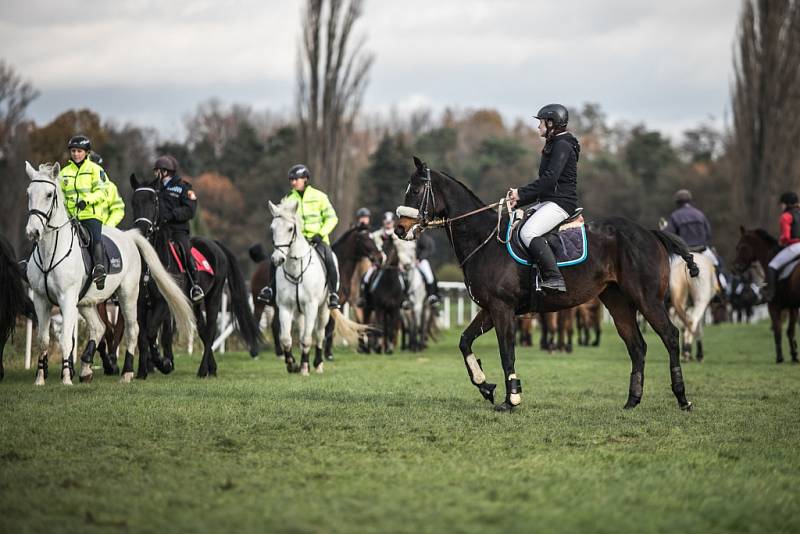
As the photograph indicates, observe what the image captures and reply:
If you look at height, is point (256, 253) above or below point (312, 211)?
below

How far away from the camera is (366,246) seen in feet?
60.0

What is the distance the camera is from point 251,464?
655 cm

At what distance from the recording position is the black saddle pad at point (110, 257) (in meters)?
11.3

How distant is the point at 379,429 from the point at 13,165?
2841 cm

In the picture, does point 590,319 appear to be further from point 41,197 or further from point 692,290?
point 41,197

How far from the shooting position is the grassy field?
5125mm

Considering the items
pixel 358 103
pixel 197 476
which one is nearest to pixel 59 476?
pixel 197 476

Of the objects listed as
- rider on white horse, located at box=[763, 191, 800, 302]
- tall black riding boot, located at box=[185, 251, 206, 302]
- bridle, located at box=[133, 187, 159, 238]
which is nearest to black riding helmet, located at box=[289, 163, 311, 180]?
tall black riding boot, located at box=[185, 251, 206, 302]

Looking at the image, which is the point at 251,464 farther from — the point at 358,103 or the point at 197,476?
the point at 358,103

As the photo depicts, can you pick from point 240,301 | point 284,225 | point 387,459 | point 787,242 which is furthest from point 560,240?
point 787,242

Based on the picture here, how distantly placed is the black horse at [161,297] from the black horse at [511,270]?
412 cm

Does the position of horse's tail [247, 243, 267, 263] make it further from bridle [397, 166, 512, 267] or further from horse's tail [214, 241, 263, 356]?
bridle [397, 166, 512, 267]

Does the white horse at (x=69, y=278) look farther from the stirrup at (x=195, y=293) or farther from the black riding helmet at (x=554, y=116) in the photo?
the black riding helmet at (x=554, y=116)

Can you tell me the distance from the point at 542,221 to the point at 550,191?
0.95 ft
